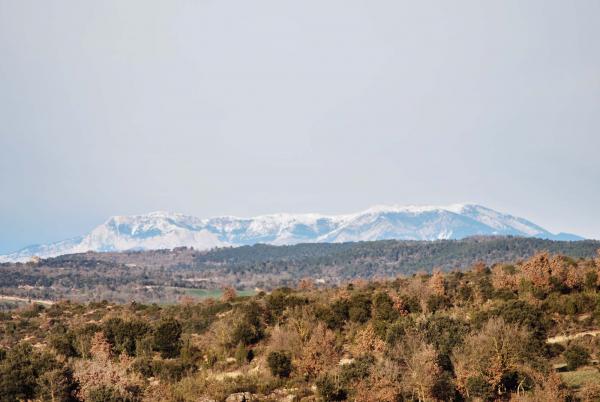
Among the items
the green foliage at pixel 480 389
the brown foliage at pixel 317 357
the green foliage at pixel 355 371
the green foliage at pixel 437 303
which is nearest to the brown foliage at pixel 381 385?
the green foliage at pixel 355 371

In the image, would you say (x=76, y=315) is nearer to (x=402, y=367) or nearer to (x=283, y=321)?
(x=283, y=321)

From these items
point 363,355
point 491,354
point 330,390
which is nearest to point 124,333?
point 363,355

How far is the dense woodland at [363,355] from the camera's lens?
25406mm

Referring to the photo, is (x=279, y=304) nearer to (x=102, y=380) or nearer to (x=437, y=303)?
(x=437, y=303)

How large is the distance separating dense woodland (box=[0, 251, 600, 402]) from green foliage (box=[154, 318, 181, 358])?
0.35ft

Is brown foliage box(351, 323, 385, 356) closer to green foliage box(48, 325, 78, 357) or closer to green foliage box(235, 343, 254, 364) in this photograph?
green foliage box(235, 343, 254, 364)

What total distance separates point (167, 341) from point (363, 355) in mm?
23714

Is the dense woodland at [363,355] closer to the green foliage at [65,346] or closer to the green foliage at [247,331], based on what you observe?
the green foliage at [247,331]

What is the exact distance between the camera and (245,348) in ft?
141

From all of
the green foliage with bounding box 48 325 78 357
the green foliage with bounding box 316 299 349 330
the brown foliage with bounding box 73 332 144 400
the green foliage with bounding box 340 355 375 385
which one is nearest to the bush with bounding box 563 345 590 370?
the green foliage with bounding box 340 355 375 385

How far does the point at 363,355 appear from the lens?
30734 millimetres

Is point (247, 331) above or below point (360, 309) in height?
below

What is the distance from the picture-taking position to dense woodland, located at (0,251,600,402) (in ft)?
83.4

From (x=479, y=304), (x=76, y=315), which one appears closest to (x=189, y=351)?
(x=479, y=304)
